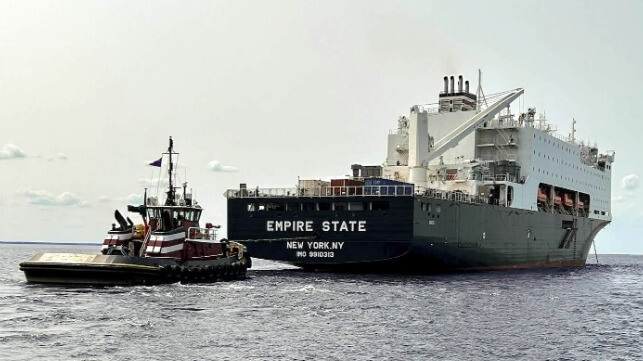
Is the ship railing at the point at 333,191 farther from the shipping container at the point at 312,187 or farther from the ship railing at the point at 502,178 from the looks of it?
the ship railing at the point at 502,178

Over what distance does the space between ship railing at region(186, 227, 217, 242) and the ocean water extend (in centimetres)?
273

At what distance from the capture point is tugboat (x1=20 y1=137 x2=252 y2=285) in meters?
34.9

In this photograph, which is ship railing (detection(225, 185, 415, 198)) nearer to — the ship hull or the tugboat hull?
the ship hull

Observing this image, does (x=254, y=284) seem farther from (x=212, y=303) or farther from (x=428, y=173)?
(x=428, y=173)

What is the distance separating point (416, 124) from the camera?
5253 cm

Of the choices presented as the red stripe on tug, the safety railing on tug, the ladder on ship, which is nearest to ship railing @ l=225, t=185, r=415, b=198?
the safety railing on tug

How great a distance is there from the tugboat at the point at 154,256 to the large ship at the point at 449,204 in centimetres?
469

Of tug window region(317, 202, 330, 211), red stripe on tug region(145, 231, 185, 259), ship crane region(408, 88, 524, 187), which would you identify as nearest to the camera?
red stripe on tug region(145, 231, 185, 259)

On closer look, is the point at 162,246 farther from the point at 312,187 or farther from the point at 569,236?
the point at 569,236

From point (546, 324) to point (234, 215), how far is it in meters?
22.7

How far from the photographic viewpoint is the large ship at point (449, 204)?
44.2 meters

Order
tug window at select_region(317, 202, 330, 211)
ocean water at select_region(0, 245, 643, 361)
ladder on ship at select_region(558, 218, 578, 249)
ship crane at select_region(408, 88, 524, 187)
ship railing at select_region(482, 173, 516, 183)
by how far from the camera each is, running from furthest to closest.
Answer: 1. ladder on ship at select_region(558, 218, 578, 249)
2. ship railing at select_region(482, 173, 516, 183)
3. ship crane at select_region(408, 88, 524, 187)
4. tug window at select_region(317, 202, 330, 211)
5. ocean water at select_region(0, 245, 643, 361)

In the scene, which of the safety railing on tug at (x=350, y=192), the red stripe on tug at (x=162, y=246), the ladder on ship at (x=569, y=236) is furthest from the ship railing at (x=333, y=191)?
the ladder on ship at (x=569, y=236)

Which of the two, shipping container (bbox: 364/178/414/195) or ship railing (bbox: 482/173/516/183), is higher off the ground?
ship railing (bbox: 482/173/516/183)
